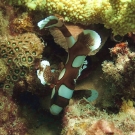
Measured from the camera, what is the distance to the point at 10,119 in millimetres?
3518

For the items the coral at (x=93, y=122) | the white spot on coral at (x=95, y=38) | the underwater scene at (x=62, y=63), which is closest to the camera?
the coral at (x=93, y=122)

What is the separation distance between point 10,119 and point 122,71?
173 cm

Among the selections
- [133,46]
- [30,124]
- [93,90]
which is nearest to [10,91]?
[30,124]

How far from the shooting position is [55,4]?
10.3 ft

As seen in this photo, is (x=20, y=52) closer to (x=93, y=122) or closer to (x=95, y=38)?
(x=95, y=38)

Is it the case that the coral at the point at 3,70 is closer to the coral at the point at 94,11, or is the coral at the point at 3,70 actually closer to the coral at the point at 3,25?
the coral at the point at 3,25

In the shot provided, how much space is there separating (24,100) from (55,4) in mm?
1567

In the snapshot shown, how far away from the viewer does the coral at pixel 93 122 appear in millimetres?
2293

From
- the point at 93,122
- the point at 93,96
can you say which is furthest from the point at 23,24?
the point at 93,122

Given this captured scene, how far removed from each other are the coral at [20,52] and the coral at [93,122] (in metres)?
0.86

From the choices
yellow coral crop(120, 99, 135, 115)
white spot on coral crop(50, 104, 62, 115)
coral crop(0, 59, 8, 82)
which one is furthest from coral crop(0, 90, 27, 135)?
yellow coral crop(120, 99, 135, 115)

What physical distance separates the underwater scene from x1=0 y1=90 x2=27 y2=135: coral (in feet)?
0.04

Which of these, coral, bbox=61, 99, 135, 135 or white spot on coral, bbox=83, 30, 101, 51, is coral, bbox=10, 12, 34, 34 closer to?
white spot on coral, bbox=83, 30, 101, 51

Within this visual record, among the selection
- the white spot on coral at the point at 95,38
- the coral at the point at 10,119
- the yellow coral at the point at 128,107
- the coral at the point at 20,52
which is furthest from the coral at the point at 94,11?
the coral at the point at 10,119
